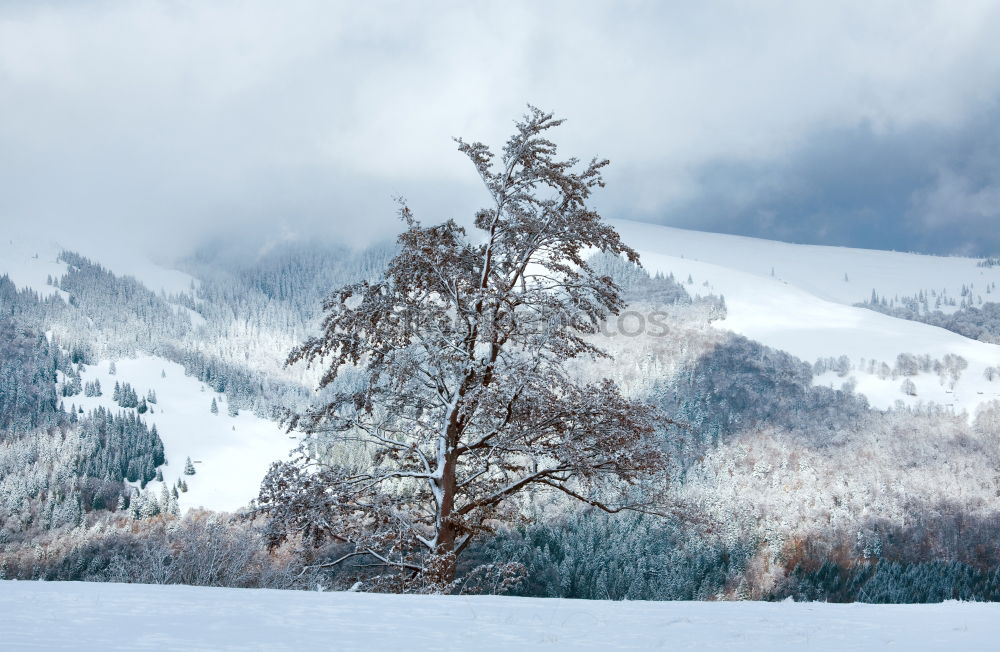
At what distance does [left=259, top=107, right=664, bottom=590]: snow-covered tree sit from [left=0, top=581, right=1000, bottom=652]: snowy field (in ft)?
11.8

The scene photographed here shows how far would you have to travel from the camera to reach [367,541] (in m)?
9.49

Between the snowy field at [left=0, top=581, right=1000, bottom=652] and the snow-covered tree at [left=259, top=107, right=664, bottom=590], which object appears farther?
the snow-covered tree at [left=259, top=107, right=664, bottom=590]

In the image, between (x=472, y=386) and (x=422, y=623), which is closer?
(x=422, y=623)

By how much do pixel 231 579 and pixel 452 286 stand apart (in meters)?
5.23

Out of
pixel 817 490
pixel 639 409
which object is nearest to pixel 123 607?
pixel 639 409

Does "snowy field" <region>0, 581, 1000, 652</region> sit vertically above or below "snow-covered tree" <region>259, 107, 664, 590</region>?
below

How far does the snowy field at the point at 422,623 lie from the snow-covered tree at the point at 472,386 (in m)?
3.59

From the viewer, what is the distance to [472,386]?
9.49 meters

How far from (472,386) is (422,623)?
203 inches

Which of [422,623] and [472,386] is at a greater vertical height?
[472,386]

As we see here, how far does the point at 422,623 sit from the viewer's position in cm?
445

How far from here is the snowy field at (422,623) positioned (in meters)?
3.76

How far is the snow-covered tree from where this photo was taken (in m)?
9.36

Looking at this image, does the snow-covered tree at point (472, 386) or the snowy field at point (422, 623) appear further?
the snow-covered tree at point (472, 386)
